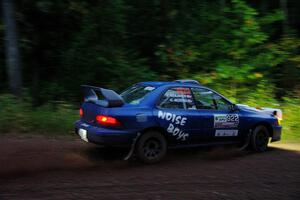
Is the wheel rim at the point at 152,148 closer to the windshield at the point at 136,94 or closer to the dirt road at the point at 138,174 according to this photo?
the dirt road at the point at 138,174

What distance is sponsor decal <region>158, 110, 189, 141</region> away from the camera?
29.5 feet

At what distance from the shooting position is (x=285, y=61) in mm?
18031

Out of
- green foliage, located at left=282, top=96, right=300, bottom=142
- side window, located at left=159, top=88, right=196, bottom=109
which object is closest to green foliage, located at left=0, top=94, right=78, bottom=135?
side window, located at left=159, top=88, right=196, bottom=109

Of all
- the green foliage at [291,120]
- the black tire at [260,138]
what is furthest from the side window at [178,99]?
the green foliage at [291,120]

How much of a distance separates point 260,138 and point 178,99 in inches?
95.0

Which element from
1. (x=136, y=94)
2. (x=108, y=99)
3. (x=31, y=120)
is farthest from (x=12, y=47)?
(x=108, y=99)

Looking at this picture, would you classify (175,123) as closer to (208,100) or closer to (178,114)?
(178,114)

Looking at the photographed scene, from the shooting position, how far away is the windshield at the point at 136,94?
9.14 m

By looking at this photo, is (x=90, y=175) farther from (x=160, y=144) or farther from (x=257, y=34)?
(x=257, y=34)

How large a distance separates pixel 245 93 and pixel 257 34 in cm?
218

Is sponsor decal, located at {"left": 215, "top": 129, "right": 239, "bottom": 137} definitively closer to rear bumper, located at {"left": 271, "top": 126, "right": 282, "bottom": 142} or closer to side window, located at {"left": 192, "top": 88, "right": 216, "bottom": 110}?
side window, located at {"left": 192, "top": 88, "right": 216, "bottom": 110}

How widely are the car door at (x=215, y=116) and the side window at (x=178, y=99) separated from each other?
0.15 m

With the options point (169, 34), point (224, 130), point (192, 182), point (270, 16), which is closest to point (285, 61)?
point (270, 16)

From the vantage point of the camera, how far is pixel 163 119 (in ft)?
29.3
